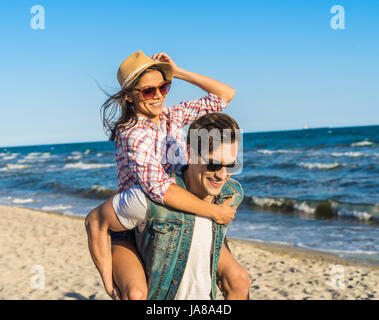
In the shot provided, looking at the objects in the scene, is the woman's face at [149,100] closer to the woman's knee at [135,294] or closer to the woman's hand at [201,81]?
the woman's hand at [201,81]

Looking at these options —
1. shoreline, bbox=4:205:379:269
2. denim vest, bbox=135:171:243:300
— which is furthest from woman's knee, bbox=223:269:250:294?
shoreline, bbox=4:205:379:269

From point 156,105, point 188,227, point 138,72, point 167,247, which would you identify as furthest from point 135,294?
point 138,72

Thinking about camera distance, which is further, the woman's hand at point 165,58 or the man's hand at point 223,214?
the woman's hand at point 165,58

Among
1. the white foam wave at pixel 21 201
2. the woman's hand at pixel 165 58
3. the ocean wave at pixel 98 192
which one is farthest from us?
the ocean wave at pixel 98 192

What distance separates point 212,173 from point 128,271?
0.75 metres

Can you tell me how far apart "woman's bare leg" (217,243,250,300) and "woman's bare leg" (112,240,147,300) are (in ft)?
1.68

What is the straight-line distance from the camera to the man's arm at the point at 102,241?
7.72 ft

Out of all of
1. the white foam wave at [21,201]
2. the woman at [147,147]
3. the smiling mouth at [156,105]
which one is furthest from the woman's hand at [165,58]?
the white foam wave at [21,201]

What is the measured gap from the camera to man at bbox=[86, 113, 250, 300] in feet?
7.35

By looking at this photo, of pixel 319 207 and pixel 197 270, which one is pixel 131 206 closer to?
pixel 197 270

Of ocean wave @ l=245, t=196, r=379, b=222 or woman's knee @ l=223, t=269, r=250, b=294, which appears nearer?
woman's knee @ l=223, t=269, r=250, b=294

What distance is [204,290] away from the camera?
2.32 m

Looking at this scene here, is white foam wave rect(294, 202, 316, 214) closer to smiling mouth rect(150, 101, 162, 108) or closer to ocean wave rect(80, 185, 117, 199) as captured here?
ocean wave rect(80, 185, 117, 199)
